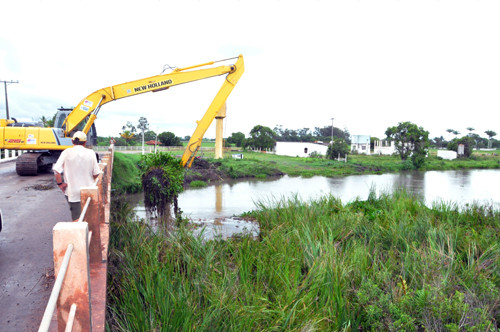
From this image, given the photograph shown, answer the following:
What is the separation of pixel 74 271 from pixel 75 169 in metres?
3.48

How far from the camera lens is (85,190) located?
3457 millimetres

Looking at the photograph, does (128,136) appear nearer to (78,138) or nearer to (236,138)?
Result: (236,138)

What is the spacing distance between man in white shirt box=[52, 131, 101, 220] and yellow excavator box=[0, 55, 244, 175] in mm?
7043

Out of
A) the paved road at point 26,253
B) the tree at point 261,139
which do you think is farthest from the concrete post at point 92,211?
the tree at point 261,139

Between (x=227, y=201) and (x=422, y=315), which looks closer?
(x=422, y=315)

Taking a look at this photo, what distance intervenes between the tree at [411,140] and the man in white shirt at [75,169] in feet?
159

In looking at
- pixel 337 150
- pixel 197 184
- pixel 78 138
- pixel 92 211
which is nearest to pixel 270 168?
pixel 197 184

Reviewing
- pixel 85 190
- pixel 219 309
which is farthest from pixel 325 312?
pixel 85 190

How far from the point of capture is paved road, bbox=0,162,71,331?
3600mm

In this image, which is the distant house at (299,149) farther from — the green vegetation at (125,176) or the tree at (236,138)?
the green vegetation at (125,176)

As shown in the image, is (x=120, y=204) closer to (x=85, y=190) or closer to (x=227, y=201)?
(x=85, y=190)

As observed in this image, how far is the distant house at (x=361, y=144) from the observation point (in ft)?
234

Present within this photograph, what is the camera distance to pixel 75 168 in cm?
511

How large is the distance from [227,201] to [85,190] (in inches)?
658
